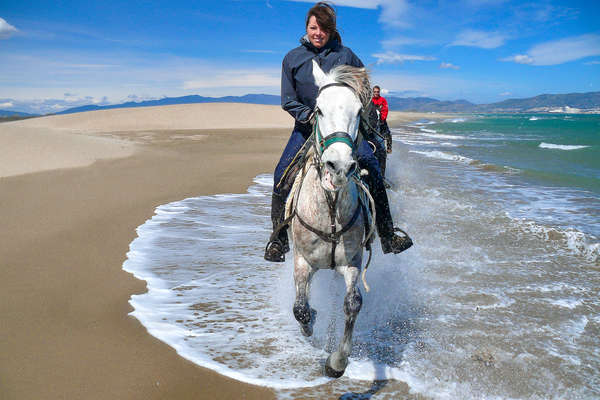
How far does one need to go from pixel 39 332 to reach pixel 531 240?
965cm

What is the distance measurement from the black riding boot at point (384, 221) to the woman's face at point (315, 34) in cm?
168

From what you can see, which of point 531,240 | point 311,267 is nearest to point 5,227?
point 311,267

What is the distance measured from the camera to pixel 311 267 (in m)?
4.11

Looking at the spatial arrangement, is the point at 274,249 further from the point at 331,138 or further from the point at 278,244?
the point at 331,138

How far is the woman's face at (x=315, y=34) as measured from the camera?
168 inches

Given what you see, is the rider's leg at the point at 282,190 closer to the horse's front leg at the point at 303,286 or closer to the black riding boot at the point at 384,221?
the horse's front leg at the point at 303,286

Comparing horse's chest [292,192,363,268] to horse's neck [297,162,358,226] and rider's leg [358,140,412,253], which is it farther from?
rider's leg [358,140,412,253]

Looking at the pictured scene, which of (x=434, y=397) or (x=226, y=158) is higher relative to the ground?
(x=226, y=158)

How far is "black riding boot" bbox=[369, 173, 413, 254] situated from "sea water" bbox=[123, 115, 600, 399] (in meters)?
1.25

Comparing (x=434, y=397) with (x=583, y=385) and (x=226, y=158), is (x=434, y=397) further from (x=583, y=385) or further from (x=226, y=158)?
(x=226, y=158)

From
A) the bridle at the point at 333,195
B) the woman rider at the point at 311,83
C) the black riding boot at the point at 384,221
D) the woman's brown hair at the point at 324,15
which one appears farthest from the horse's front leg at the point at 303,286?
the woman's brown hair at the point at 324,15

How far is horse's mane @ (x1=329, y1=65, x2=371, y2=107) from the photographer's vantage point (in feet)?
10.7

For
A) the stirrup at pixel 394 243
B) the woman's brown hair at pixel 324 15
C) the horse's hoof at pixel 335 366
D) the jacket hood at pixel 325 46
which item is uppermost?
the woman's brown hair at pixel 324 15

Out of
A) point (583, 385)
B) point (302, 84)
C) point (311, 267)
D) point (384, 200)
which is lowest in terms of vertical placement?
point (583, 385)
